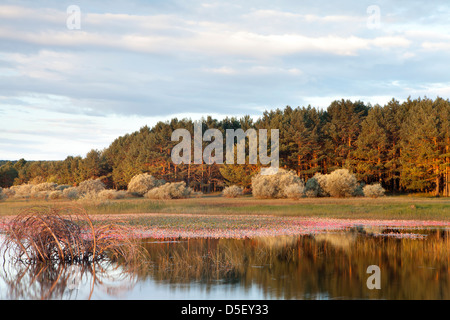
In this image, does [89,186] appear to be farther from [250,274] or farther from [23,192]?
[250,274]

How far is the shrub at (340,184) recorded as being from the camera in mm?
52156

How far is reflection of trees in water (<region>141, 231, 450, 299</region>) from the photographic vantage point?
12.1 meters

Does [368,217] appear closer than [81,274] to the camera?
No

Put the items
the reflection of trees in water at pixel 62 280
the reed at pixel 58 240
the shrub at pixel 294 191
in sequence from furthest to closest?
the shrub at pixel 294 191
the reed at pixel 58 240
the reflection of trees in water at pixel 62 280

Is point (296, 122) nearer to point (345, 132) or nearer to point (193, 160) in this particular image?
point (345, 132)

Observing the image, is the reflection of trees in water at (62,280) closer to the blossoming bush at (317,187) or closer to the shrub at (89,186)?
the blossoming bush at (317,187)

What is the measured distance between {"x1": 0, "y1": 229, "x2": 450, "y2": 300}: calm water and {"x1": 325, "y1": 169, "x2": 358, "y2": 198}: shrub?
1283 inches

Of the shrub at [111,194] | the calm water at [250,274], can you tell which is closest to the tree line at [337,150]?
the shrub at [111,194]

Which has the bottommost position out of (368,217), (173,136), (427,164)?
(368,217)

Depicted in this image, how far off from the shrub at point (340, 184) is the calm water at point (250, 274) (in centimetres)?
3258

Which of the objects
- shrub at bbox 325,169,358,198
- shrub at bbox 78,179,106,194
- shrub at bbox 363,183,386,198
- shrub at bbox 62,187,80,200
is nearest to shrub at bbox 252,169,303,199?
shrub at bbox 325,169,358,198

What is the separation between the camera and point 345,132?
68875mm
